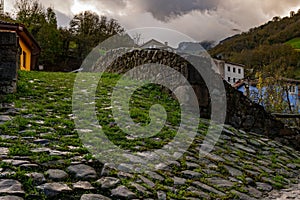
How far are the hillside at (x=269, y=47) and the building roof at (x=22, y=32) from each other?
37.8 feet

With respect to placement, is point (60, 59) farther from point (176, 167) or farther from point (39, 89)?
point (176, 167)

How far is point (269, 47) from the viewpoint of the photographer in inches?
1334

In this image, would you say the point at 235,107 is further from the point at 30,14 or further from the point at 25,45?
the point at 30,14

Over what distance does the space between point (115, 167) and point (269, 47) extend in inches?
1286

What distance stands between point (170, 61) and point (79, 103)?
2749 millimetres

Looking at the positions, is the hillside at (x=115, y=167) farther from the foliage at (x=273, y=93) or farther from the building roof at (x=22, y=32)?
the building roof at (x=22, y=32)

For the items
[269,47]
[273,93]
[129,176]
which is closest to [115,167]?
[129,176]

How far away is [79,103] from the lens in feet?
22.8

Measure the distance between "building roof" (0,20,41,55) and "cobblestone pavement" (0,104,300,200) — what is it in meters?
10.8

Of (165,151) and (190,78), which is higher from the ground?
(190,78)

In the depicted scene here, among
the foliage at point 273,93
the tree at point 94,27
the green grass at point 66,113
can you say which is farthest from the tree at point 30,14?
the green grass at point 66,113

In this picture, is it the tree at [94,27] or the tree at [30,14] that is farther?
the tree at [94,27]

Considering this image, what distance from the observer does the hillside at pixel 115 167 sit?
3188 mm

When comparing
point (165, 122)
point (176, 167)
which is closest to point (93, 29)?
point (165, 122)
